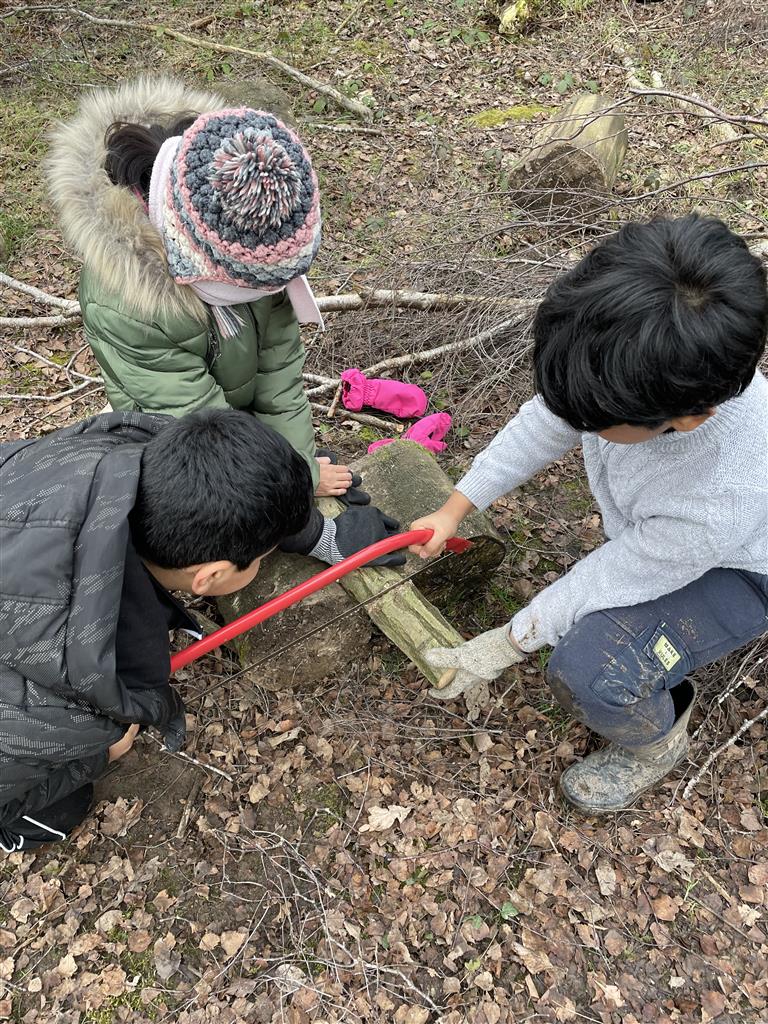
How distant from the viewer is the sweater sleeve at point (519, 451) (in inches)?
85.7

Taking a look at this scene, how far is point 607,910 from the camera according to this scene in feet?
7.54

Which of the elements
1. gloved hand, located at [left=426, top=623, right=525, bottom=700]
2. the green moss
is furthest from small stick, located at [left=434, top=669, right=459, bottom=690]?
the green moss

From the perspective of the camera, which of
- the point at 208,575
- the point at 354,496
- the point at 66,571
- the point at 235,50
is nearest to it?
the point at 66,571

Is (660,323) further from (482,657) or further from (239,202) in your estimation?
(482,657)

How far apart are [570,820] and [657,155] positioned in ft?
17.3

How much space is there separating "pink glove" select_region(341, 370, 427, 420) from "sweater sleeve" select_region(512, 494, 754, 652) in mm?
1753

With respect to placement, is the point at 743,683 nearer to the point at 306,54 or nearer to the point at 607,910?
the point at 607,910

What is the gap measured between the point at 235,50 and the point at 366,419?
5.17 meters

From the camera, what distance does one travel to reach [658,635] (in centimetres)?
207

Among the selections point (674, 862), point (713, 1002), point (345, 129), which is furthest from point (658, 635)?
point (345, 129)

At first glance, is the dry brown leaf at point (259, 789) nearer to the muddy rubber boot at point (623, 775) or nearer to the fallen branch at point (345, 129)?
the muddy rubber boot at point (623, 775)

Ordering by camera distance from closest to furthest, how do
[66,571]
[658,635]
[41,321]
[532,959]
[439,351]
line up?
[66,571], [658,635], [532,959], [439,351], [41,321]

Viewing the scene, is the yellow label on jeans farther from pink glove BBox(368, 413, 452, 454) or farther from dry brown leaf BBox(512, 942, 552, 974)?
pink glove BBox(368, 413, 452, 454)

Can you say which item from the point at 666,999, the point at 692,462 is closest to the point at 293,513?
the point at 692,462
